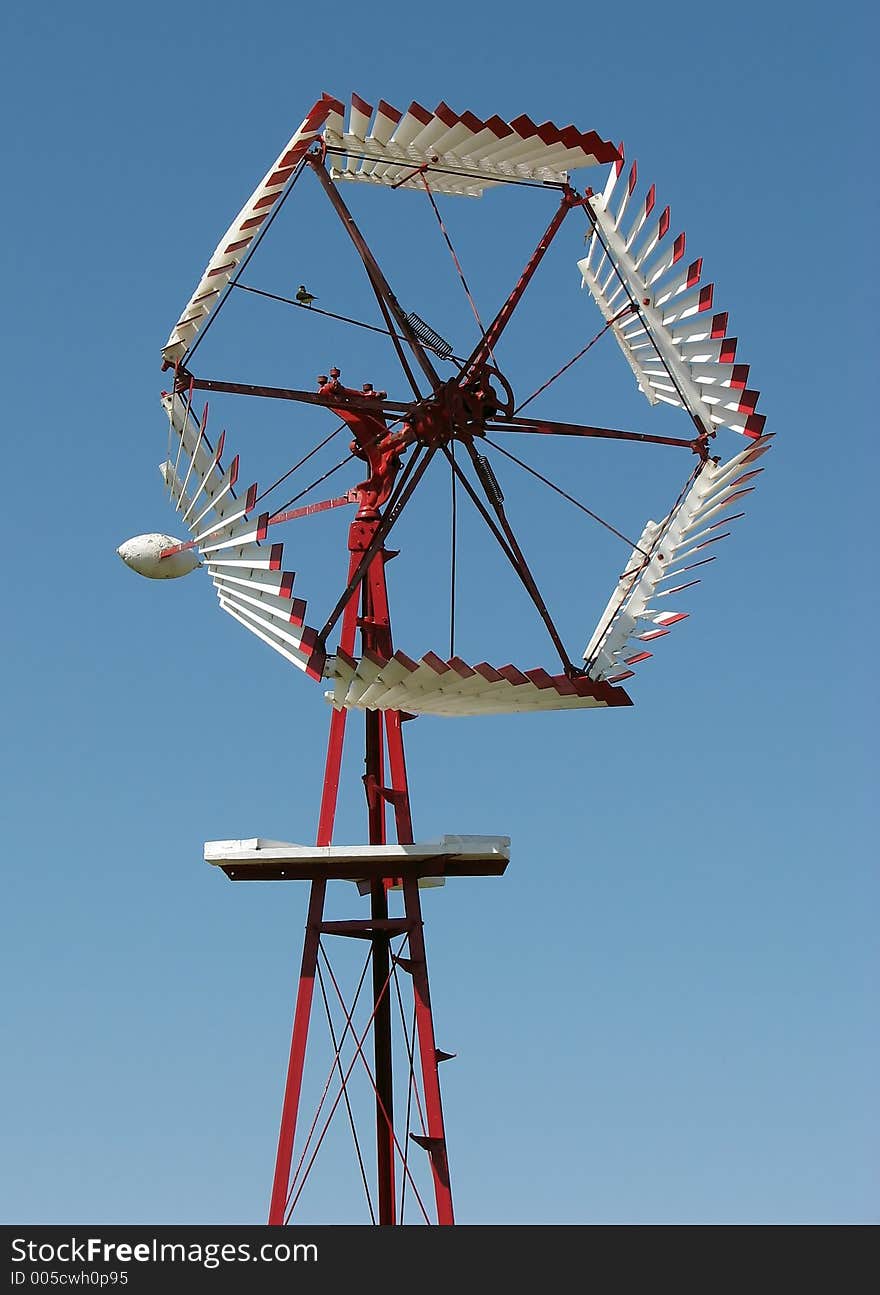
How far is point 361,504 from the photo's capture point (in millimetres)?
31828

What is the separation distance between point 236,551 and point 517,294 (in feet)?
17.5

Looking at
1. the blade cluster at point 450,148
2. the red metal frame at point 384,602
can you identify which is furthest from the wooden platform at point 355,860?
the blade cluster at point 450,148

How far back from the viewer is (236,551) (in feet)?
93.7

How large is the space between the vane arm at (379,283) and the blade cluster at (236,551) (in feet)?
8.78

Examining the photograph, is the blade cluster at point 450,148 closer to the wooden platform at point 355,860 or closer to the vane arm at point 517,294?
the vane arm at point 517,294

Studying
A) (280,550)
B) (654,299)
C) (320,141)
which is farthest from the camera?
(654,299)

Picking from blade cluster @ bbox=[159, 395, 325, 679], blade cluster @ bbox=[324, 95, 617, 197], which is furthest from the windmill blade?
blade cluster @ bbox=[324, 95, 617, 197]

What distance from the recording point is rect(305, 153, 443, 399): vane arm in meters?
29.6

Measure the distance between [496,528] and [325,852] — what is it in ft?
15.0
